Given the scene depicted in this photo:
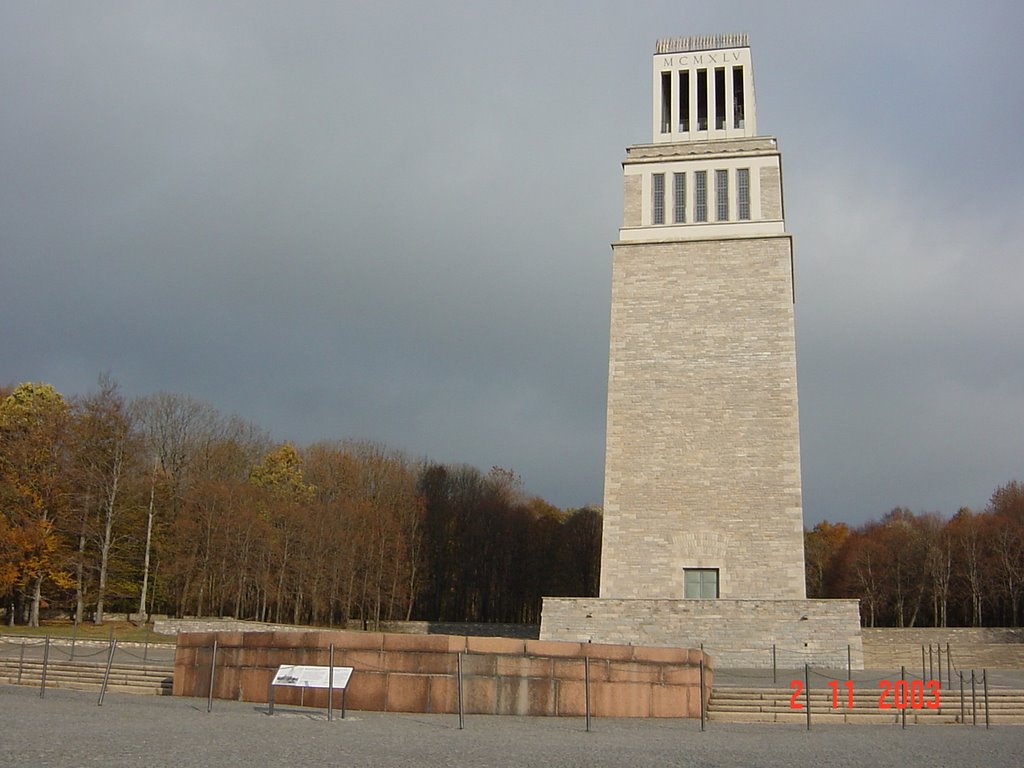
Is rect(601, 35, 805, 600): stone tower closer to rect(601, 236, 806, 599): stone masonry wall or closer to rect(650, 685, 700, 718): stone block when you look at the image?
rect(601, 236, 806, 599): stone masonry wall

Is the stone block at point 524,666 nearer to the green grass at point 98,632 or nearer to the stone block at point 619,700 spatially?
the stone block at point 619,700

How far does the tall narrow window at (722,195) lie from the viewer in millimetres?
33250

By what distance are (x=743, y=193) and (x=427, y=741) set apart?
86.6 feet

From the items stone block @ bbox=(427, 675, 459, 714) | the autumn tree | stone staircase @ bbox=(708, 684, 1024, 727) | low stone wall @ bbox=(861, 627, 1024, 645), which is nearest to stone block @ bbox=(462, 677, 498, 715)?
stone block @ bbox=(427, 675, 459, 714)

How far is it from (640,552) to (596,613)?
2.82 metres

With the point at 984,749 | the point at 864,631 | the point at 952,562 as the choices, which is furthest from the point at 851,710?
the point at 952,562

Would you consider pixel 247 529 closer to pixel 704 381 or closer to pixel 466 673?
pixel 704 381

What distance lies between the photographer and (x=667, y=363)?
31141 mm

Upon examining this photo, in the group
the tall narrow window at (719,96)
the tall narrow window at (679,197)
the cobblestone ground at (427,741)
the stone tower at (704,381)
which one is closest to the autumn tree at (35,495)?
the stone tower at (704,381)

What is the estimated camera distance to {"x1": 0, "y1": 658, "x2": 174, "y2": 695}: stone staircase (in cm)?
1858

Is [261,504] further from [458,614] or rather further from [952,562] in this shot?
[952,562]

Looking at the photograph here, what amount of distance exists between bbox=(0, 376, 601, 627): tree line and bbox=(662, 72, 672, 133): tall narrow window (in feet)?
78.4

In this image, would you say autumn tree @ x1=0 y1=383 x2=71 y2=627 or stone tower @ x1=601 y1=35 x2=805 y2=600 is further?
autumn tree @ x1=0 y1=383 x2=71 y2=627
